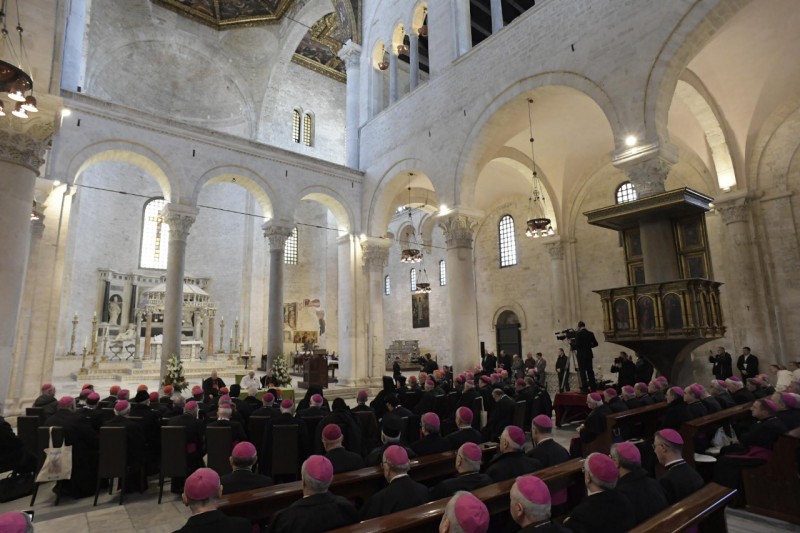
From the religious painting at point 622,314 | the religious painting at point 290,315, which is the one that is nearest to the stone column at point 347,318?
the religious painting at point 290,315

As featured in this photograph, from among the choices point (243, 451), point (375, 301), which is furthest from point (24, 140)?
point (375, 301)

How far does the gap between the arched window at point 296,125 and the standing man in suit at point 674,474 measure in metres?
22.6

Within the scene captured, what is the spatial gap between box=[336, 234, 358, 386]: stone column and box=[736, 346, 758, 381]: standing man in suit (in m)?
10.9

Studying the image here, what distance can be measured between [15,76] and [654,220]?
387 inches

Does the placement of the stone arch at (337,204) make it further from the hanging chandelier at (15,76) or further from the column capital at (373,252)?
the hanging chandelier at (15,76)

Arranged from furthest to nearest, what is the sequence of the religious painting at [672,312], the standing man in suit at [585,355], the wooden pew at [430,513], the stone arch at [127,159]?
the stone arch at [127,159], the standing man in suit at [585,355], the religious painting at [672,312], the wooden pew at [430,513]

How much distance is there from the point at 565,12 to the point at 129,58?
60.3 ft

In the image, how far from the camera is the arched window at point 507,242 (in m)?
20.9

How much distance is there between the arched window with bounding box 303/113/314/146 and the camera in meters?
24.3

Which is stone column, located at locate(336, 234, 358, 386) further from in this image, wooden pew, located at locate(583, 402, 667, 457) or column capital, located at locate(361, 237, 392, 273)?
wooden pew, located at locate(583, 402, 667, 457)

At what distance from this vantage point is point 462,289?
13516 mm

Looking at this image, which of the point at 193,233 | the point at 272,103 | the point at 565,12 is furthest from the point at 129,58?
the point at 565,12

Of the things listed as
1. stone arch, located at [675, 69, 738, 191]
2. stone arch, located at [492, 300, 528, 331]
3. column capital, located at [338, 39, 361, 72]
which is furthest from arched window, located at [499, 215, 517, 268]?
column capital, located at [338, 39, 361, 72]

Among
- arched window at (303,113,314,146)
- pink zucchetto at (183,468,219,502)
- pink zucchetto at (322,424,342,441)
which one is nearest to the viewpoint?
pink zucchetto at (183,468,219,502)
